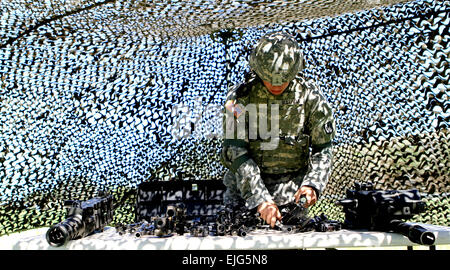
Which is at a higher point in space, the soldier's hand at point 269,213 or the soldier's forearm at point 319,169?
the soldier's forearm at point 319,169

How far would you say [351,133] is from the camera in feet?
5.99

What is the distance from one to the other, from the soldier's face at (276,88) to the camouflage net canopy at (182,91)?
1.94 ft

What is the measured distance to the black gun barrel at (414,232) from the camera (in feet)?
2.14

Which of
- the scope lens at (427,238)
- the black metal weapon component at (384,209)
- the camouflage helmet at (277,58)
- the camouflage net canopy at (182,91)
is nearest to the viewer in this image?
the scope lens at (427,238)

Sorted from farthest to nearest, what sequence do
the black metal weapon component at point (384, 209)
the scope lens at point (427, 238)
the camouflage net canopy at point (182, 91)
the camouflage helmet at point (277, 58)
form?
1. the camouflage net canopy at point (182, 91)
2. the camouflage helmet at point (277, 58)
3. the black metal weapon component at point (384, 209)
4. the scope lens at point (427, 238)

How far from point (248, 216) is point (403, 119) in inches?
47.5

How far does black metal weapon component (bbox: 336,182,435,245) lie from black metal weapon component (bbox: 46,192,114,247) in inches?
24.2

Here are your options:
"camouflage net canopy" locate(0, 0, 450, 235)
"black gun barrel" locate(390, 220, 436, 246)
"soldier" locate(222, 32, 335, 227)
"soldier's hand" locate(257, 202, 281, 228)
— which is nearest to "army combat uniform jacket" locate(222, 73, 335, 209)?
"soldier" locate(222, 32, 335, 227)

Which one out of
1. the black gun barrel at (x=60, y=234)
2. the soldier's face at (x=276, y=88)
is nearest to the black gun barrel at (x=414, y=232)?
the soldier's face at (x=276, y=88)

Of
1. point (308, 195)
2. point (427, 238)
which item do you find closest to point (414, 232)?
point (427, 238)

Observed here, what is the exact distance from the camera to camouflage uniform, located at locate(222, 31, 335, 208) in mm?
966

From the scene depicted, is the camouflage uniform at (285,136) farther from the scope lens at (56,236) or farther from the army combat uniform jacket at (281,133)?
the scope lens at (56,236)

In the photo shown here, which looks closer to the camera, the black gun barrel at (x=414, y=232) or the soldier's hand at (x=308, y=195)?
the black gun barrel at (x=414, y=232)

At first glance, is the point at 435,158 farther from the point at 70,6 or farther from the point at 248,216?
the point at 70,6
